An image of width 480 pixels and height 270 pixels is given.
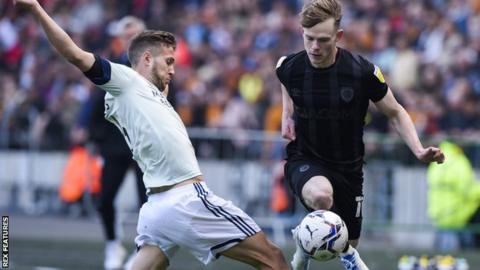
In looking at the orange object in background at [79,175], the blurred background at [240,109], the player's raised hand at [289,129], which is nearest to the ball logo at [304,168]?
the player's raised hand at [289,129]

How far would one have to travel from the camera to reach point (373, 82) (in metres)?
9.33

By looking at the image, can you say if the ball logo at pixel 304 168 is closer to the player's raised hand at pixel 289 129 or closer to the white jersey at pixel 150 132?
the player's raised hand at pixel 289 129

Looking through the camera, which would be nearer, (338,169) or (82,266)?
(338,169)

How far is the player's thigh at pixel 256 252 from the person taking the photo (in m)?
8.25

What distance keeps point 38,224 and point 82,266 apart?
5.68m

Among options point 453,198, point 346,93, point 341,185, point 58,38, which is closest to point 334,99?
point 346,93

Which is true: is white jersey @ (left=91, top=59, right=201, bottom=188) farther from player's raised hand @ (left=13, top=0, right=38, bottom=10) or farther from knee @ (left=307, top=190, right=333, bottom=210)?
knee @ (left=307, top=190, right=333, bottom=210)

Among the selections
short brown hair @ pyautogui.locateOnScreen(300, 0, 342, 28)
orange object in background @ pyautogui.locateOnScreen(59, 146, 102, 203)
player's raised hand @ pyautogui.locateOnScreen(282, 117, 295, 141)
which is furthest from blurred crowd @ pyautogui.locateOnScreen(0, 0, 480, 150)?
short brown hair @ pyautogui.locateOnScreen(300, 0, 342, 28)

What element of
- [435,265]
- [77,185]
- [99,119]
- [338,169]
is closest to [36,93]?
[77,185]

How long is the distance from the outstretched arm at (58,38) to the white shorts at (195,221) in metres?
1.04

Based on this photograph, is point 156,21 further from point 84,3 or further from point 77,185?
point 77,185

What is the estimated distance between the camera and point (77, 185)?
1947cm

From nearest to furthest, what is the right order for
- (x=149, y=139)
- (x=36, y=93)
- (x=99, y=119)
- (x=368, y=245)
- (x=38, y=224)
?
(x=149, y=139) < (x=99, y=119) < (x=368, y=245) < (x=38, y=224) < (x=36, y=93)

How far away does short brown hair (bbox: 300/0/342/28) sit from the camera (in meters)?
9.02
